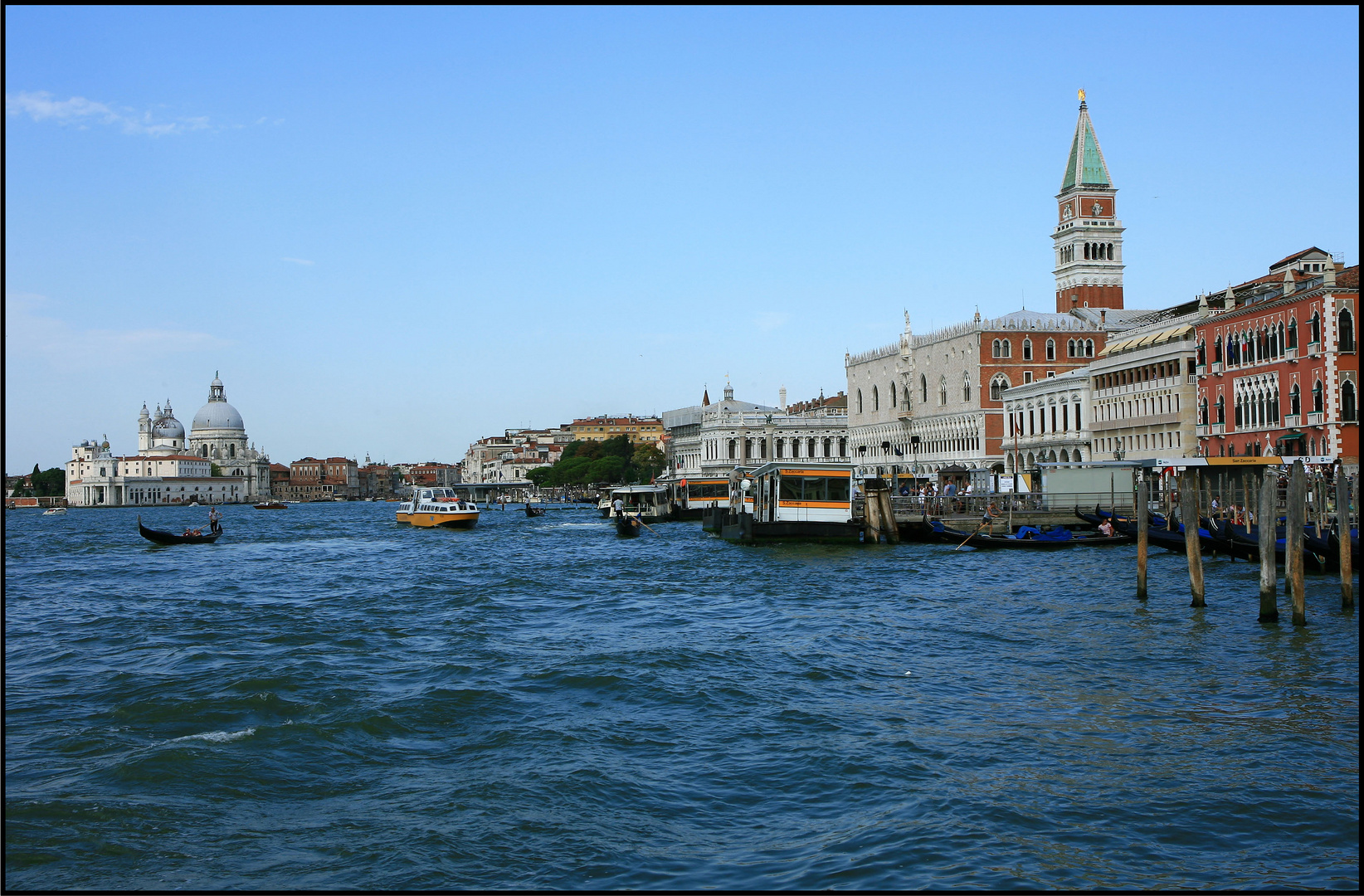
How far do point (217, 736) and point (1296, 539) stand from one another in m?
12.6

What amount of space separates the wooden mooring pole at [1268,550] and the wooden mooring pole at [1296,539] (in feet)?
0.70

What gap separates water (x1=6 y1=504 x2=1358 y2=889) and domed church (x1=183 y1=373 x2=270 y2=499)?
14874cm

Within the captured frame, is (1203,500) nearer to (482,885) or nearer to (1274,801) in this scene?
(1274,801)

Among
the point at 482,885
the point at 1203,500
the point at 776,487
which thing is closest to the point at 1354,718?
the point at 482,885

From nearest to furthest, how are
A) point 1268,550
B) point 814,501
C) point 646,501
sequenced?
point 1268,550, point 814,501, point 646,501

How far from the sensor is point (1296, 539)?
1491 centimetres

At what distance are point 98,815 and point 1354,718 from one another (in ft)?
31.6

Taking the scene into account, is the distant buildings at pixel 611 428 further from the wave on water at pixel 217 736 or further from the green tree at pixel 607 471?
the wave on water at pixel 217 736

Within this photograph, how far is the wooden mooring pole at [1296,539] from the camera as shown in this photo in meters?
14.4

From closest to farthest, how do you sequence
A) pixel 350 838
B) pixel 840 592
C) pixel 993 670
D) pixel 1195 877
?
pixel 1195 877
pixel 350 838
pixel 993 670
pixel 840 592

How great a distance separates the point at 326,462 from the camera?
186m

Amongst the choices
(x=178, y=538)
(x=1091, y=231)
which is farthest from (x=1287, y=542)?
(x=1091, y=231)

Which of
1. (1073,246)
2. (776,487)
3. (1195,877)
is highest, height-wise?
(1073,246)

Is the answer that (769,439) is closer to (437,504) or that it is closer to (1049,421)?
(1049,421)
